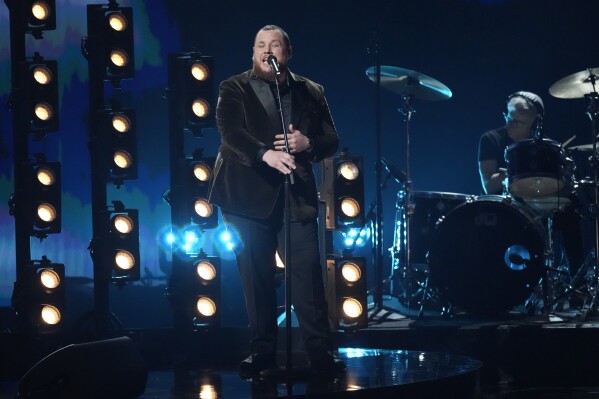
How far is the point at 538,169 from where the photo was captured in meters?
6.93

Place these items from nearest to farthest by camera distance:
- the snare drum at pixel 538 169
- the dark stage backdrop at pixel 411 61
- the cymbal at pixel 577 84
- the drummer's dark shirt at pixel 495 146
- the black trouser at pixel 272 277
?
the black trouser at pixel 272 277
the snare drum at pixel 538 169
the cymbal at pixel 577 84
the drummer's dark shirt at pixel 495 146
the dark stage backdrop at pixel 411 61

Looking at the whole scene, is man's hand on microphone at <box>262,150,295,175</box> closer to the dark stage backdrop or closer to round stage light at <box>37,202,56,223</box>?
round stage light at <box>37,202,56,223</box>

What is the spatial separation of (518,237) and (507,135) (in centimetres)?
107

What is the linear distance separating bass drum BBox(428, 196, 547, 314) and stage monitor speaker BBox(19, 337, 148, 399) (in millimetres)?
3311

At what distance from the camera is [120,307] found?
8.46m

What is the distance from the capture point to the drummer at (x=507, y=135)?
7742 millimetres

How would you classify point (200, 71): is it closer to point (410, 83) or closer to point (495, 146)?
point (410, 83)

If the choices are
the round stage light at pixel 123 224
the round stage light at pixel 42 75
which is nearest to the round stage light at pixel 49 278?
the round stage light at pixel 123 224

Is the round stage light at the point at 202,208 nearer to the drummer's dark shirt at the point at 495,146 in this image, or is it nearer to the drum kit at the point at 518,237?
the drum kit at the point at 518,237

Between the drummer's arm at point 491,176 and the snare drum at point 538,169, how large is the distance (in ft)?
2.18

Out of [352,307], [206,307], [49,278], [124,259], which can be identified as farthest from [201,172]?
[352,307]

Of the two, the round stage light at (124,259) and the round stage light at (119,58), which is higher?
the round stage light at (119,58)

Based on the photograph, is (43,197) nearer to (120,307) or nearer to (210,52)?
(120,307)

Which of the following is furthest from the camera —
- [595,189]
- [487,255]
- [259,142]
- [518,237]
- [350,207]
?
[487,255]
